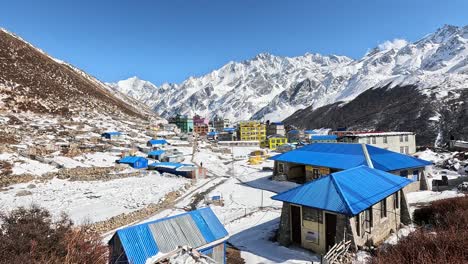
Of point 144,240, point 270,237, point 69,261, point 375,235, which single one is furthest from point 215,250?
point 375,235

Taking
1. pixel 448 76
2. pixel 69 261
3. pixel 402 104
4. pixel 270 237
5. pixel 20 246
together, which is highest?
pixel 448 76

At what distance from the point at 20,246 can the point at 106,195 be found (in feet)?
87.4

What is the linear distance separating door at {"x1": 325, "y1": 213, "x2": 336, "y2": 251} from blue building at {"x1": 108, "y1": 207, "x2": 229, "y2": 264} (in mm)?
5806

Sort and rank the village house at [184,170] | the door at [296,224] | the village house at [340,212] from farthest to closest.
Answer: the village house at [184,170]
the door at [296,224]
the village house at [340,212]

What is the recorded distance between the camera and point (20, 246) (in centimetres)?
793

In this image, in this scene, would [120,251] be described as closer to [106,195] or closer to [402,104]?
[106,195]

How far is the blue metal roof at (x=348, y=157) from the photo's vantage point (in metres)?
31.2

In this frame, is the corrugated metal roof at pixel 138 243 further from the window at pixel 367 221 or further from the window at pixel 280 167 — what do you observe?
the window at pixel 280 167

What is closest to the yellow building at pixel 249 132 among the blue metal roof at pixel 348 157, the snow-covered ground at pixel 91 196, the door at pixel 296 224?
the snow-covered ground at pixel 91 196

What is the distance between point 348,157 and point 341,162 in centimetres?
142

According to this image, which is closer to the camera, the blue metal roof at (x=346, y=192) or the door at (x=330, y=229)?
the blue metal roof at (x=346, y=192)

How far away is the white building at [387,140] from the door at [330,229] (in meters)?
46.9

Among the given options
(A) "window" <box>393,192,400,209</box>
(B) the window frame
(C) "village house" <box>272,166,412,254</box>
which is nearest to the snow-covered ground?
(C) "village house" <box>272,166,412,254</box>

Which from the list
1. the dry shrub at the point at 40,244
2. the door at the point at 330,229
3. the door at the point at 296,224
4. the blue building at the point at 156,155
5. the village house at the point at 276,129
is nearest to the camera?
the dry shrub at the point at 40,244
